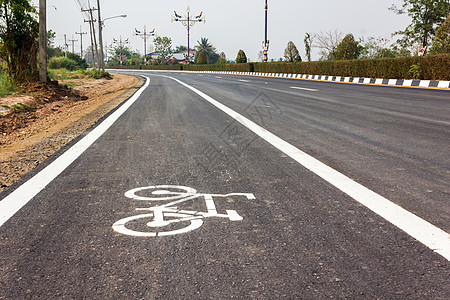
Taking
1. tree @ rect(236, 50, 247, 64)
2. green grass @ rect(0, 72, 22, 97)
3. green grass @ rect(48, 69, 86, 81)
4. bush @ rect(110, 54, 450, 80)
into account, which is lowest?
green grass @ rect(0, 72, 22, 97)

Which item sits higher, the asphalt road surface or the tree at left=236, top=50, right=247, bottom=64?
the tree at left=236, top=50, right=247, bottom=64

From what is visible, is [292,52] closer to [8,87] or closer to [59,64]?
[59,64]

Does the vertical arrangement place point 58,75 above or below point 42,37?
below

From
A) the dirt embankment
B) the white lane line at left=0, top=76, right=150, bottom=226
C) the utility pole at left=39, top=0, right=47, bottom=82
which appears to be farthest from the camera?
the utility pole at left=39, top=0, right=47, bottom=82

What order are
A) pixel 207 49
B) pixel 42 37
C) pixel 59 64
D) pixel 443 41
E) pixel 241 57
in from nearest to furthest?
pixel 42 37, pixel 443 41, pixel 59 64, pixel 241 57, pixel 207 49

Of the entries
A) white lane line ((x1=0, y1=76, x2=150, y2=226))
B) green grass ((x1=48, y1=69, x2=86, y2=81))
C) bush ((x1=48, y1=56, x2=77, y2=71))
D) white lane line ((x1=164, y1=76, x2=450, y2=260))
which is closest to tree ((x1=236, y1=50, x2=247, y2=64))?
bush ((x1=48, y1=56, x2=77, y2=71))

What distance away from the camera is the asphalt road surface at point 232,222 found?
165 cm

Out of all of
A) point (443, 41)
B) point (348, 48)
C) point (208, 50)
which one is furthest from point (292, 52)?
point (208, 50)

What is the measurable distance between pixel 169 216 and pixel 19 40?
49.1 feet

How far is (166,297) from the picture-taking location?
1.55 m

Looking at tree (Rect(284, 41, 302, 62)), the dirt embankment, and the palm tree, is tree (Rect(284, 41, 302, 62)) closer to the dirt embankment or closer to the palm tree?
the dirt embankment

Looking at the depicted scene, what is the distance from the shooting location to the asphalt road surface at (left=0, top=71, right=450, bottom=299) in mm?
1653

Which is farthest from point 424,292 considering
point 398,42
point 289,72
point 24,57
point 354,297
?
point 398,42

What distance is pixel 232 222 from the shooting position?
2.33 m
